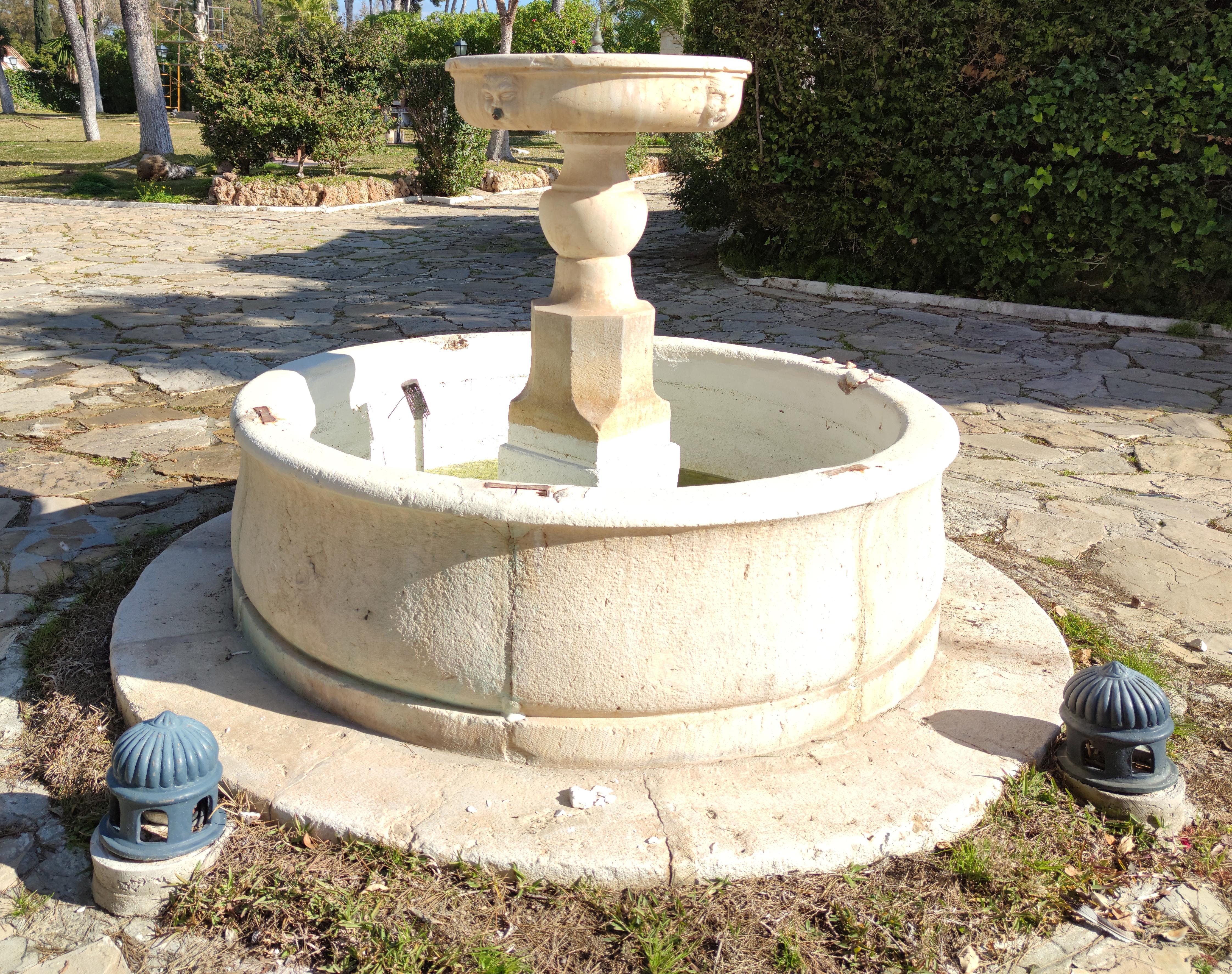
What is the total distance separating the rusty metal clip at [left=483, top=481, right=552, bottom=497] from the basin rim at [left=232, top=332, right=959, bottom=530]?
0.01m

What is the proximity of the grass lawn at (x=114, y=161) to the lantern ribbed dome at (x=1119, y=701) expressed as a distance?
370 inches

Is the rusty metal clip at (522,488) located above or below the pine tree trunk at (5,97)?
below

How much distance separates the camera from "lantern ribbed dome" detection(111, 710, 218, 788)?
2232mm

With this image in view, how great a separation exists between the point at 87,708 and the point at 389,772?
1.02 m

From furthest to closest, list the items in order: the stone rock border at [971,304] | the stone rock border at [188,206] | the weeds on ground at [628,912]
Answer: the stone rock border at [188,206], the stone rock border at [971,304], the weeds on ground at [628,912]

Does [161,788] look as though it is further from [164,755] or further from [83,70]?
[83,70]

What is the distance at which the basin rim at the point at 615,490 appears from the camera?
2.41m

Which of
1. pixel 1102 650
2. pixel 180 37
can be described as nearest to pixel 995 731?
pixel 1102 650

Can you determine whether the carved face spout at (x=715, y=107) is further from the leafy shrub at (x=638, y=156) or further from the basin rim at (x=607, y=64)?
the leafy shrub at (x=638, y=156)

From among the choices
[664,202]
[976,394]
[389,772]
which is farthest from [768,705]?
[664,202]

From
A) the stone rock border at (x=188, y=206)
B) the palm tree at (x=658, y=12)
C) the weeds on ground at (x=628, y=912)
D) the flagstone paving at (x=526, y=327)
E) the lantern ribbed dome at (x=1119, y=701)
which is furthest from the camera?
the palm tree at (x=658, y=12)

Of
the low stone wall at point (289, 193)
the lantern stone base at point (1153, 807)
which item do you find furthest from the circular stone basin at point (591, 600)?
the low stone wall at point (289, 193)

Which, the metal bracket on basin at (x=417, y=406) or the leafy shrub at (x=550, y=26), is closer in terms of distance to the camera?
the metal bracket on basin at (x=417, y=406)

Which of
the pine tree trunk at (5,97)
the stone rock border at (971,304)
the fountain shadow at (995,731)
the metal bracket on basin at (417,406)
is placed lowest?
the fountain shadow at (995,731)
